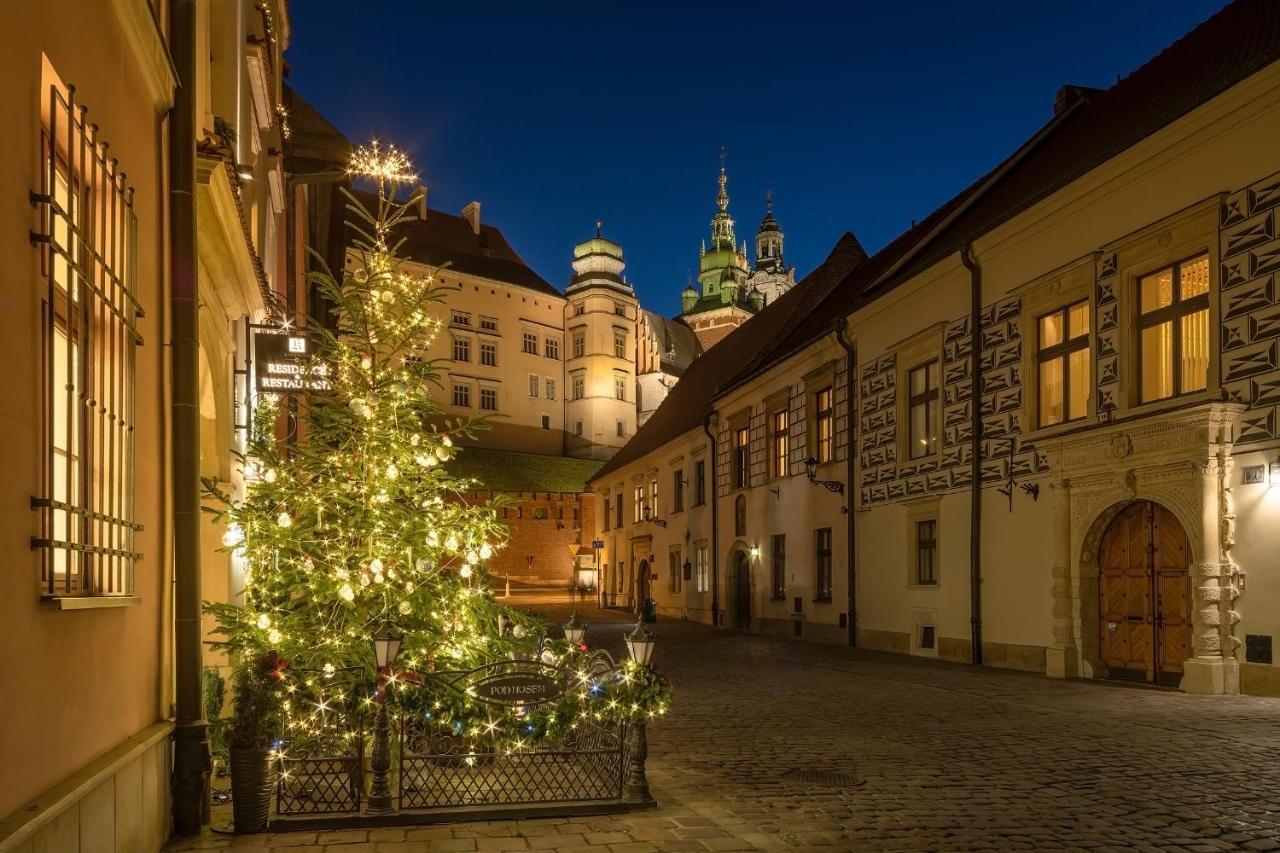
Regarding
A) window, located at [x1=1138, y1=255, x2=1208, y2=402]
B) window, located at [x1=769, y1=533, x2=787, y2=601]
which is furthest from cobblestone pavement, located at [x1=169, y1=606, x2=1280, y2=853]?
window, located at [x1=769, y1=533, x2=787, y2=601]

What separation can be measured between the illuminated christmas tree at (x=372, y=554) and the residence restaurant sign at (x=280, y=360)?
235 centimetres

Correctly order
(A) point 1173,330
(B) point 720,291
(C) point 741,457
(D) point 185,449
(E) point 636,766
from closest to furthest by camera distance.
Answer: (D) point 185,449 → (E) point 636,766 → (A) point 1173,330 → (C) point 741,457 → (B) point 720,291

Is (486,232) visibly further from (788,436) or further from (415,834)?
(415,834)

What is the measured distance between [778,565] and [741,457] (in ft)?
14.0

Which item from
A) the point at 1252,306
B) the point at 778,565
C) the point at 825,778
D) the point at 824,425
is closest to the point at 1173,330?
the point at 1252,306

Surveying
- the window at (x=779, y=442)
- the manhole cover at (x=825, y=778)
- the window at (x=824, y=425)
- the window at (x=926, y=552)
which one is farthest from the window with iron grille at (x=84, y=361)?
the window at (x=779, y=442)

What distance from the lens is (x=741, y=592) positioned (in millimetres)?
32062

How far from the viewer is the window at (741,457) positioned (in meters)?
31.1

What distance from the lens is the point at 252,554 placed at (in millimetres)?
8820

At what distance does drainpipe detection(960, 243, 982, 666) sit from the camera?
18.5 meters

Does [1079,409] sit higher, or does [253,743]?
[1079,409]

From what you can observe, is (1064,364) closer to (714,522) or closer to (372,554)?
(372,554)

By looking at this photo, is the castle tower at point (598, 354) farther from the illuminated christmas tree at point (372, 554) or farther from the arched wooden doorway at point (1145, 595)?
the illuminated christmas tree at point (372, 554)

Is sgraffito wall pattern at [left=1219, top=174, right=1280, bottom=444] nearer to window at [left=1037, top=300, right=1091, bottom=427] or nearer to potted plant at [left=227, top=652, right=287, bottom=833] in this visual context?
window at [left=1037, top=300, right=1091, bottom=427]
